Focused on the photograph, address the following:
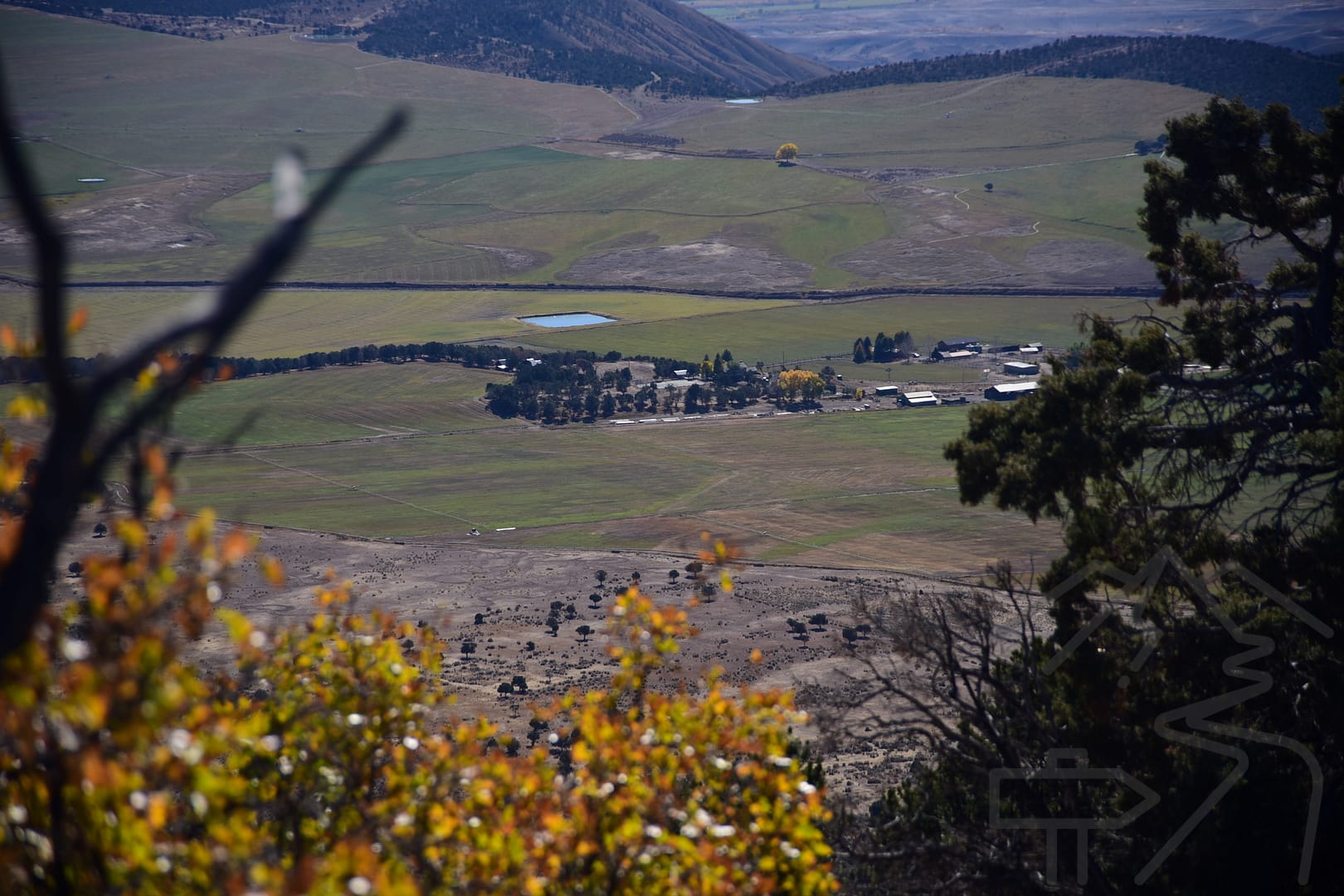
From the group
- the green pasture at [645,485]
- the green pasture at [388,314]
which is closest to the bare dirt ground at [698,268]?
the green pasture at [388,314]

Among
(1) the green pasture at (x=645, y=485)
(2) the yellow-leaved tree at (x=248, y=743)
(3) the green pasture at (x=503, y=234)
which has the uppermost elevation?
(2) the yellow-leaved tree at (x=248, y=743)

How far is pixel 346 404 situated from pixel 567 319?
40557 millimetres

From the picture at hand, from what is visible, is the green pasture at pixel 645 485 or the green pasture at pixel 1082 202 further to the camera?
the green pasture at pixel 1082 202

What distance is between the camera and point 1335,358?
22516 mm

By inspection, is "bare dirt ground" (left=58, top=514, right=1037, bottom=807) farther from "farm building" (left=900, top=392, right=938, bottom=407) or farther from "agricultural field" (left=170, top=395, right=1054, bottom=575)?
"farm building" (left=900, top=392, right=938, bottom=407)

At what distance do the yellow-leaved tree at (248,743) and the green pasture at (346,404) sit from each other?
100673 mm

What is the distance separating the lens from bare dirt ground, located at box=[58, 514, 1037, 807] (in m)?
50.7

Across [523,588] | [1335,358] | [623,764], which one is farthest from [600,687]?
[623,764]

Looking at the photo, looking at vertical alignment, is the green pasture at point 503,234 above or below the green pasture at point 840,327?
above

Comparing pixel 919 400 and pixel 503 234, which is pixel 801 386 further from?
pixel 503 234

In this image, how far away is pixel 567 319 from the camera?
156 m

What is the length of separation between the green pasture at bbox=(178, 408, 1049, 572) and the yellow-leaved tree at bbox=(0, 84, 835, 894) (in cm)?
6150

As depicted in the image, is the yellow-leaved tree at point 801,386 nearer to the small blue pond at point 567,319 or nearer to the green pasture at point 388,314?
the green pasture at point 388,314

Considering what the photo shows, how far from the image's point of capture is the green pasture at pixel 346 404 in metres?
113
